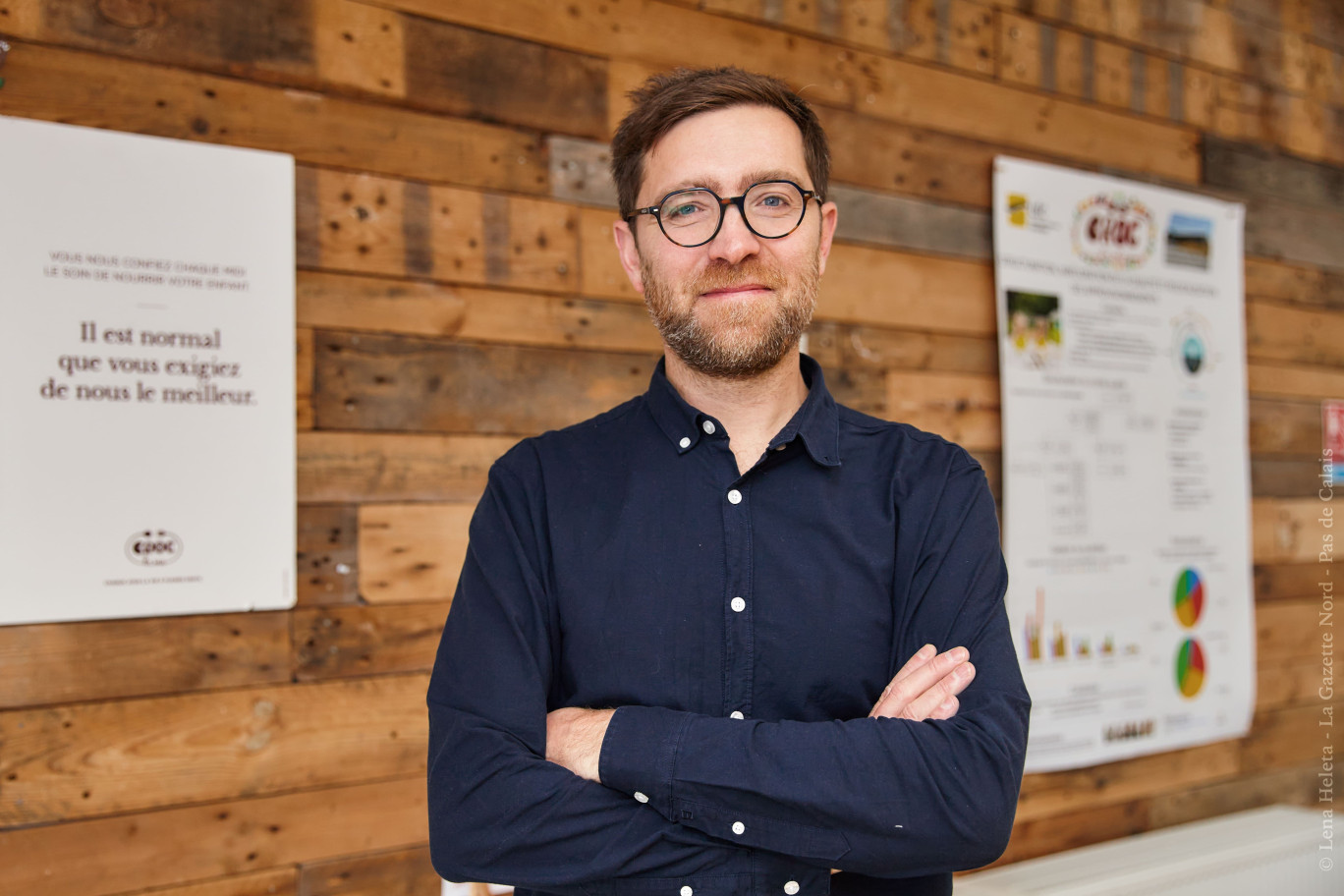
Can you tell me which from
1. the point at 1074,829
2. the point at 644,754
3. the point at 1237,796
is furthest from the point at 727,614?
the point at 1237,796

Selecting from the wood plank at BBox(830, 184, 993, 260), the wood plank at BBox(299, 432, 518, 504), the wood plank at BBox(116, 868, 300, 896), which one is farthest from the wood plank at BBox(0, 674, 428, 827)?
the wood plank at BBox(830, 184, 993, 260)

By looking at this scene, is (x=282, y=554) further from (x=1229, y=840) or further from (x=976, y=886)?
(x=1229, y=840)

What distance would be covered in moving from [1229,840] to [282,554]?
2612 mm

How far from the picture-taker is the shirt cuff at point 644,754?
3.89 feet

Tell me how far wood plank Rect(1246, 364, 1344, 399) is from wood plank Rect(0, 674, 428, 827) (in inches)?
111

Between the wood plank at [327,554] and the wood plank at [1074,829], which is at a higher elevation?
the wood plank at [327,554]

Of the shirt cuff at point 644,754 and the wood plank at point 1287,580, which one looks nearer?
the shirt cuff at point 644,754

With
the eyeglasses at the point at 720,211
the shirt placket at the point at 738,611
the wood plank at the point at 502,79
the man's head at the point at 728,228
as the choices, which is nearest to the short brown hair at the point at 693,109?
A: the man's head at the point at 728,228

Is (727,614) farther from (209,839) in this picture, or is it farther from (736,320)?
(209,839)

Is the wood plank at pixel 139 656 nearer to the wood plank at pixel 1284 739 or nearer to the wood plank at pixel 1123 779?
the wood plank at pixel 1123 779

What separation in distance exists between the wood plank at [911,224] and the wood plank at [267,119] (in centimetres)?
83

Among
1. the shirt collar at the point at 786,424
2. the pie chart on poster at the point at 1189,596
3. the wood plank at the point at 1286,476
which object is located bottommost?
the pie chart on poster at the point at 1189,596

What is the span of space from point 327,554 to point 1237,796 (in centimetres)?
286

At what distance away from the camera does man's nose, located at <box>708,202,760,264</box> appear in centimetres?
133
